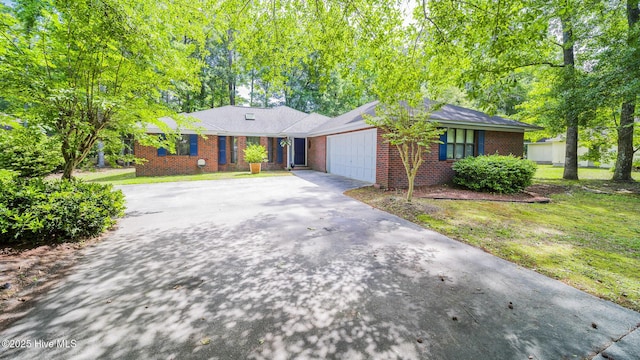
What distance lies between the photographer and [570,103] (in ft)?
34.6

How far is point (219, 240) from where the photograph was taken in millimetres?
4738

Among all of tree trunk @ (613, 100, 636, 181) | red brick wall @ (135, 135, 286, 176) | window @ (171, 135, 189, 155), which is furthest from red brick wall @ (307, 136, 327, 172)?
tree trunk @ (613, 100, 636, 181)

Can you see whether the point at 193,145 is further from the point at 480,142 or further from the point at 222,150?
the point at 480,142

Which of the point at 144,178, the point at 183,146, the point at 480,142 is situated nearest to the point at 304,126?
the point at 183,146

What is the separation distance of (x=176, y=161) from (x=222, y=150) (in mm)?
2815

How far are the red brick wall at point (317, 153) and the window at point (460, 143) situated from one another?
738 cm

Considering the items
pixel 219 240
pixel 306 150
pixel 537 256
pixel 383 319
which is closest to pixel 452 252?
pixel 537 256

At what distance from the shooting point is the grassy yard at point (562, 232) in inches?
134

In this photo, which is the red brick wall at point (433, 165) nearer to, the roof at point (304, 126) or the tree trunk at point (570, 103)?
the tree trunk at point (570, 103)

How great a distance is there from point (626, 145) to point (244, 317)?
1746 centimetres

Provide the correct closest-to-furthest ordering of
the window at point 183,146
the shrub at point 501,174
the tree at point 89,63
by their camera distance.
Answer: the tree at point 89,63 → the shrub at point 501,174 → the window at point 183,146

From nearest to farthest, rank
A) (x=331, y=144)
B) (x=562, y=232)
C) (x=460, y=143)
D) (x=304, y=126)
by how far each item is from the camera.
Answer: (x=562, y=232), (x=460, y=143), (x=331, y=144), (x=304, y=126)

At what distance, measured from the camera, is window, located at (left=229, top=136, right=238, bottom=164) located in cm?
1799

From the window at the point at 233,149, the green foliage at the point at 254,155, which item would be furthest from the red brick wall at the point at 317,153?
the window at the point at 233,149
